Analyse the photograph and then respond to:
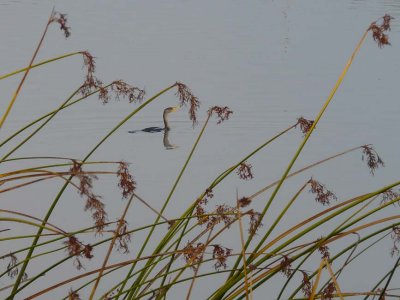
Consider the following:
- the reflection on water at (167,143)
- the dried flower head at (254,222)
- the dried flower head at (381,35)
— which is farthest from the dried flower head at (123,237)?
the reflection on water at (167,143)

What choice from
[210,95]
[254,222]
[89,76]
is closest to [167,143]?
[210,95]

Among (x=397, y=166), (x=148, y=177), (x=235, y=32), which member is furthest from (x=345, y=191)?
(x=235, y=32)

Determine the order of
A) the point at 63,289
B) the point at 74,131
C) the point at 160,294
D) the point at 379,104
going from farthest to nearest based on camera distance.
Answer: the point at 379,104
the point at 74,131
the point at 63,289
the point at 160,294

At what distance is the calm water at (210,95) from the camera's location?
4.75 meters

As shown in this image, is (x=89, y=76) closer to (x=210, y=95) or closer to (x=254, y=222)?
(x=254, y=222)

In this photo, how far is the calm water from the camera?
475 centimetres

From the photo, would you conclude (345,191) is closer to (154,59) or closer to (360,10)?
(154,59)

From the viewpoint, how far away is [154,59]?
8336 mm

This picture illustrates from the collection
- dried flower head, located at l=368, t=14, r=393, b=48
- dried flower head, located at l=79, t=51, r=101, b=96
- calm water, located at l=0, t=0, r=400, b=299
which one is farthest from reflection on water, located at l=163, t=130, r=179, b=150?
dried flower head, located at l=368, t=14, r=393, b=48

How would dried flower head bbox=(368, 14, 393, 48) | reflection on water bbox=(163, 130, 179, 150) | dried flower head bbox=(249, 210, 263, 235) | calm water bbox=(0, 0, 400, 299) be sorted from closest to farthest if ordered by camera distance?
dried flower head bbox=(368, 14, 393, 48)
dried flower head bbox=(249, 210, 263, 235)
calm water bbox=(0, 0, 400, 299)
reflection on water bbox=(163, 130, 179, 150)

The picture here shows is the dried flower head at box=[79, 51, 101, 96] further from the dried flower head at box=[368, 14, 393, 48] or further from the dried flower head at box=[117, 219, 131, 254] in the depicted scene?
the dried flower head at box=[368, 14, 393, 48]

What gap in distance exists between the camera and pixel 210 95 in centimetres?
708

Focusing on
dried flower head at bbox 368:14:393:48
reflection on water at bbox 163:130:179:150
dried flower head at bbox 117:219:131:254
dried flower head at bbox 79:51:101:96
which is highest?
reflection on water at bbox 163:130:179:150

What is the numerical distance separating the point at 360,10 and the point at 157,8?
8.18 ft
